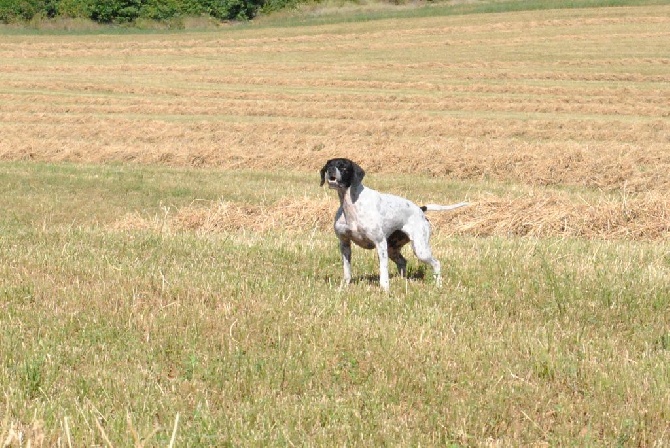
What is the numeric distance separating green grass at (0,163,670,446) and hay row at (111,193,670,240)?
3912 mm

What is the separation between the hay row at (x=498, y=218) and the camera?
13781 millimetres

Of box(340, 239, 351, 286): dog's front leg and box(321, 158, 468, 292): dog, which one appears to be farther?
box(340, 239, 351, 286): dog's front leg

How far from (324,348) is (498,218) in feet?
29.0

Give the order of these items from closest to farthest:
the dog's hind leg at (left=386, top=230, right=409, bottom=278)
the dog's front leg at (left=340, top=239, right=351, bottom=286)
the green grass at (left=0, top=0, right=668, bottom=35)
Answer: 1. the dog's front leg at (left=340, top=239, right=351, bottom=286)
2. the dog's hind leg at (left=386, top=230, right=409, bottom=278)
3. the green grass at (left=0, top=0, right=668, bottom=35)

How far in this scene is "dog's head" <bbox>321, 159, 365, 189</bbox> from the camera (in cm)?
762

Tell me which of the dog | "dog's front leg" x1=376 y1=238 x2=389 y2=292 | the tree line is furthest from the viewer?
the tree line

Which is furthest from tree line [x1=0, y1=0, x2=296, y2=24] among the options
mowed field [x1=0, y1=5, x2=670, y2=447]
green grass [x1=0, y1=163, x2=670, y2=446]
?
green grass [x1=0, y1=163, x2=670, y2=446]

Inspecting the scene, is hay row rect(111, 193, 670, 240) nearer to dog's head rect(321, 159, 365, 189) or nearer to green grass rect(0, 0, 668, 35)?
dog's head rect(321, 159, 365, 189)

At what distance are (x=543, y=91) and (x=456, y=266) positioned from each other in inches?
1215

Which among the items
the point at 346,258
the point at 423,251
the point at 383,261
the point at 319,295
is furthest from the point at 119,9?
the point at 319,295

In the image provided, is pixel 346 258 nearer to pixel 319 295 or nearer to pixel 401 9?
pixel 319 295

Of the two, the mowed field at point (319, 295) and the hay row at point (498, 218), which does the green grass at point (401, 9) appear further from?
the hay row at point (498, 218)

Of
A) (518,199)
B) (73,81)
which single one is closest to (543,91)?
(73,81)

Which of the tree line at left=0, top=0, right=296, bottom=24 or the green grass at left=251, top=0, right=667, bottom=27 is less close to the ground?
the tree line at left=0, top=0, right=296, bottom=24
